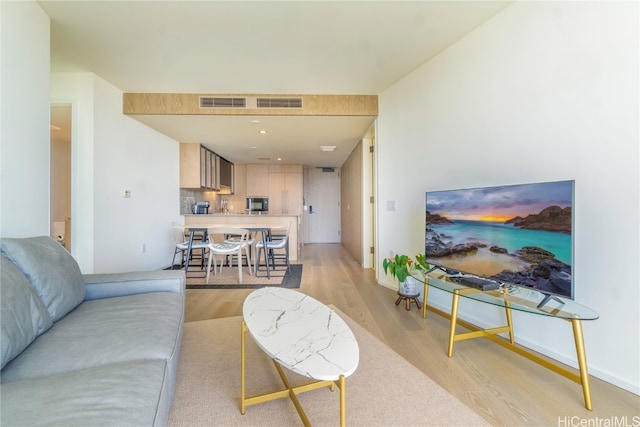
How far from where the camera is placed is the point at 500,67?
209cm

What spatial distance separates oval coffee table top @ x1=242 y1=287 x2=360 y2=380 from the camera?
0.97 meters

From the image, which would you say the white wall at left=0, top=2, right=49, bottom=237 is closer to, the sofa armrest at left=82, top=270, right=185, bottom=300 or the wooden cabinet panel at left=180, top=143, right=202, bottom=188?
the sofa armrest at left=82, top=270, right=185, bottom=300

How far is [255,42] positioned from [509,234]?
2590 millimetres

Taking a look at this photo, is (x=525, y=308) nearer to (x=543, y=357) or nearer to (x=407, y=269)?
(x=543, y=357)

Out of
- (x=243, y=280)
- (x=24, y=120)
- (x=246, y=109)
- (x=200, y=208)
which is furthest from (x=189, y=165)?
(x=24, y=120)

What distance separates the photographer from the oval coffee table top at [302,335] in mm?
970

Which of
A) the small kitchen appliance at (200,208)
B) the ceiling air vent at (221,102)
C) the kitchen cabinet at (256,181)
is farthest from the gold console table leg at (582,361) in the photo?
the kitchen cabinet at (256,181)

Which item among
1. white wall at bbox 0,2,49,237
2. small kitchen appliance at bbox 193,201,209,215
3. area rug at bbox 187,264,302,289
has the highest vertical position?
white wall at bbox 0,2,49,237

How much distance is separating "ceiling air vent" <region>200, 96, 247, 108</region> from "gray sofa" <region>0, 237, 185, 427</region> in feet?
8.06

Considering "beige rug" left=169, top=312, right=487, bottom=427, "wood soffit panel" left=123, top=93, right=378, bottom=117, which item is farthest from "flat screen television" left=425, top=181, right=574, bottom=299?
"wood soffit panel" left=123, top=93, right=378, bottom=117

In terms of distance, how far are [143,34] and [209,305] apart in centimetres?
265

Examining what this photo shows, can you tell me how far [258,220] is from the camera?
17.6ft

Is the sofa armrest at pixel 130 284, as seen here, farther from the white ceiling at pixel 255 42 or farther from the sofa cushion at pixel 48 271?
the white ceiling at pixel 255 42

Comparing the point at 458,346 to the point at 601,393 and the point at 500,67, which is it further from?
the point at 500,67
